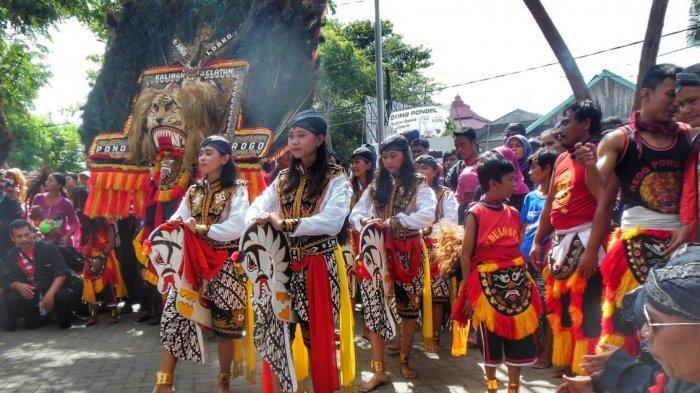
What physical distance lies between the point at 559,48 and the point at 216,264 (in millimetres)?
6841

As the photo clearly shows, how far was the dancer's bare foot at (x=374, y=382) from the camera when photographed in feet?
14.7

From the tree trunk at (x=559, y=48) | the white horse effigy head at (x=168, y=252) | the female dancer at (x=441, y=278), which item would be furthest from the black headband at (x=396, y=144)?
the tree trunk at (x=559, y=48)

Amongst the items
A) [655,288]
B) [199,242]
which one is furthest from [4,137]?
[655,288]

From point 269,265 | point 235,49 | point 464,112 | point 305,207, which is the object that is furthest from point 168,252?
point 464,112

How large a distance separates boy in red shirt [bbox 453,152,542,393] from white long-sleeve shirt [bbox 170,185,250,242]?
154 centimetres

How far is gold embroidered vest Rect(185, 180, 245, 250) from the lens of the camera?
4.32 m

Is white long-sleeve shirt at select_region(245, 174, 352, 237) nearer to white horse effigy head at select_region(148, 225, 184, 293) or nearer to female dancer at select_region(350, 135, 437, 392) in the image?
white horse effigy head at select_region(148, 225, 184, 293)

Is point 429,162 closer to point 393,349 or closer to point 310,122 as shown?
point 393,349

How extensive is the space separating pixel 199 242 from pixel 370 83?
26575 mm

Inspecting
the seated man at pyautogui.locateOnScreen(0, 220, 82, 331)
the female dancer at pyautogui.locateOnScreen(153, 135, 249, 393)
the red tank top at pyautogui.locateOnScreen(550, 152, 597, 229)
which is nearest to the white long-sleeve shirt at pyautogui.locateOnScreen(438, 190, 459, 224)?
the red tank top at pyautogui.locateOnScreen(550, 152, 597, 229)

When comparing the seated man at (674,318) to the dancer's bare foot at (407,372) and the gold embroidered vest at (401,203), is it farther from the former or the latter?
the dancer's bare foot at (407,372)

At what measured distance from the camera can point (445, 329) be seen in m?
6.68

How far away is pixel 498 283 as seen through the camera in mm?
3895

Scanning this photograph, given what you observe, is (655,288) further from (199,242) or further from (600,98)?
(600,98)
